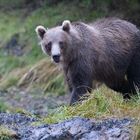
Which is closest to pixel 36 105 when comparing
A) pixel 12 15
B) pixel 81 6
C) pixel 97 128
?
pixel 81 6

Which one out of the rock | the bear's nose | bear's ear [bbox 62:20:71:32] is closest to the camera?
the rock

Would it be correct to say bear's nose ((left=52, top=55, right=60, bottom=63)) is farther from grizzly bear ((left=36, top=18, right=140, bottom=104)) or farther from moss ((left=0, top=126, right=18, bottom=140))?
moss ((left=0, top=126, right=18, bottom=140))

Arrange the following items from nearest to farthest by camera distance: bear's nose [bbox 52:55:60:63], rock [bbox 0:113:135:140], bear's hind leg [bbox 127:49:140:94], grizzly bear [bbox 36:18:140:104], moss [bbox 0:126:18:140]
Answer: rock [bbox 0:113:135:140] < moss [bbox 0:126:18:140] < bear's nose [bbox 52:55:60:63] < grizzly bear [bbox 36:18:140:104] < bear's hind leg [bbox 127:49:140:94]

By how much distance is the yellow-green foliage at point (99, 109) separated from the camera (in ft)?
25.9

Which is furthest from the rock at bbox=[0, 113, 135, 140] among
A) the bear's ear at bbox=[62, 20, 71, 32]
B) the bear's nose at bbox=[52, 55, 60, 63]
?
the bear's ear at bbox=[62, 20, 71, 32]

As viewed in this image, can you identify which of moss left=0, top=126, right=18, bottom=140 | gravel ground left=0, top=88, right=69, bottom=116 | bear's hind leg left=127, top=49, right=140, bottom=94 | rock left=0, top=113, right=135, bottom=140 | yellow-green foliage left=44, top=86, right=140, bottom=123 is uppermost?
moss left=0, top=126, right=18, bottom=140

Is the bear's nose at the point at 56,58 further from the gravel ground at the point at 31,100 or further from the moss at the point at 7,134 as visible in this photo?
the gravel ground at the point at 31,100

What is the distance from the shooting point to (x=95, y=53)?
1020 cm

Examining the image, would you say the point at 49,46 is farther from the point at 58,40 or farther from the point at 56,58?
the point at 56,58

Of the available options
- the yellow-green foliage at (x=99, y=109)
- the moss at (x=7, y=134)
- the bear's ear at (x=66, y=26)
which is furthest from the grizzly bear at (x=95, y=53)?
the moss at (x=7, y=134)

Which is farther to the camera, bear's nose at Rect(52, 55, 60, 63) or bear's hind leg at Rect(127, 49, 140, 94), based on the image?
bear's hind leg at Rect(127, 49, 140, 94)

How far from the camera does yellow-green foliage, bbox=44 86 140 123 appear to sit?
7908mm

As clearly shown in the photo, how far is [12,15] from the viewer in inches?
827

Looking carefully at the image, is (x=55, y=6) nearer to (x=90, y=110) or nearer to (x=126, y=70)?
(x=126, y=70)
